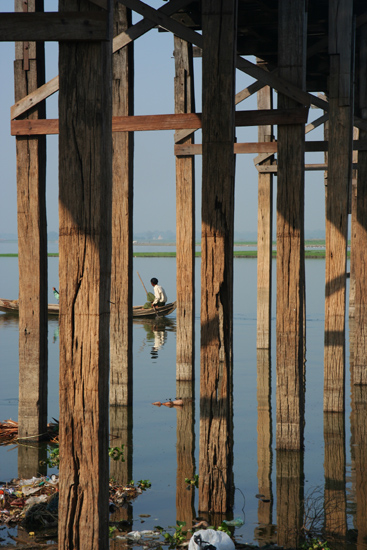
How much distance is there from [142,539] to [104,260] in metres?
2.31

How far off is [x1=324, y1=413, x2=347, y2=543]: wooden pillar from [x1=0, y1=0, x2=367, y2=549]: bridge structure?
0.88 ft

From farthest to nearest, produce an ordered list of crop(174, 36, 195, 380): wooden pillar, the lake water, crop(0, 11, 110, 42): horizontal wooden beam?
crop(174, 36, 195, 380): wooden pillar
the lake water
crop(0, 11, 110, 42): horizontal wooden beam

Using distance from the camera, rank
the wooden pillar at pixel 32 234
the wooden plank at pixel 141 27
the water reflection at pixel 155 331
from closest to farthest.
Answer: the wooden pillar at pixel 32 234
the wooden plank at pixel 141 27
the water reflection at pixel 155 331

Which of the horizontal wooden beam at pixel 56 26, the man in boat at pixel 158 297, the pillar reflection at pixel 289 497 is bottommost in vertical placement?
the pillar reflection at pixel 289 497

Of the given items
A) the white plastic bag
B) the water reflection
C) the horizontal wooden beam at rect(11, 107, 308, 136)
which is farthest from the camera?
the water reflection

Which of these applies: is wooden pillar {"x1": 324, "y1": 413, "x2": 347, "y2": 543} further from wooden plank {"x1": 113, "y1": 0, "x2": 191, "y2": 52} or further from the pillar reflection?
wooden plank {"x1": 113, "y1": 0, "x2": 191, "y2": 52}

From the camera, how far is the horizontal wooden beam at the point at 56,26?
11.2 ft

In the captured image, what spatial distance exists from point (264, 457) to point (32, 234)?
322 centimetres

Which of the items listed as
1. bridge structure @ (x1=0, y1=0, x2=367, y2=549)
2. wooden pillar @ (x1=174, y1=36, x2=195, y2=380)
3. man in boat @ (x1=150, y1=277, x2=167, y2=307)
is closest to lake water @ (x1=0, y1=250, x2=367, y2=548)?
bridge structure @ (x1=0, y1=0, x2=367, y2=549)

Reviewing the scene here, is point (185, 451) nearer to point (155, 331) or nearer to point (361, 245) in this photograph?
point (361, 245)

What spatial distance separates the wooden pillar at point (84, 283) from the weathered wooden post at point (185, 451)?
178 cm

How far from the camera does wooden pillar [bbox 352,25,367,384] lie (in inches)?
380

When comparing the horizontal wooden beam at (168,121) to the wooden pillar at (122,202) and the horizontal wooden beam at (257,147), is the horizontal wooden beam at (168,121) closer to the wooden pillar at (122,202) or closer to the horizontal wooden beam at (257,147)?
the wooden pillar at (122,202)

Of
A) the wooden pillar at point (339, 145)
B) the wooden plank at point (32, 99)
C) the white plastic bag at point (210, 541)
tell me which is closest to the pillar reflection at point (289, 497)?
the white plastic bag at point (210, 541)
